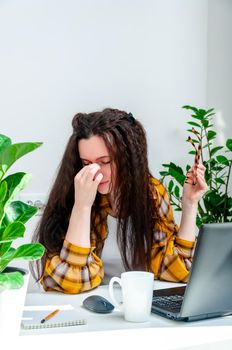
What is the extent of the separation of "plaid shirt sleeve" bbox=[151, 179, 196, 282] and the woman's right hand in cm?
32

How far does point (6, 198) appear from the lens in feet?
3.28

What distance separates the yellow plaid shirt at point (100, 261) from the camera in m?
1.50

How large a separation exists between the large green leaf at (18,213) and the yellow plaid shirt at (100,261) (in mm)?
477

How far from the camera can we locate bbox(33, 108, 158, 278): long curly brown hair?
175cm

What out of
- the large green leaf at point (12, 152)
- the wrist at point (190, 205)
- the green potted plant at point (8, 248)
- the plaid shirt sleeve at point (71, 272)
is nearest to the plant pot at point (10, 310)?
the green potted plant at point (8, 248)

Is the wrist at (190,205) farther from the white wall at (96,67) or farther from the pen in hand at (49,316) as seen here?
the white wall at (96,67)

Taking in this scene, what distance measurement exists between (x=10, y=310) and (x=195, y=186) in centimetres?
95

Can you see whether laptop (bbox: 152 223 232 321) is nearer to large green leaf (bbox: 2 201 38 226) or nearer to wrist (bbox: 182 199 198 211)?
large green leaf (bbox: 2 201 38 226)

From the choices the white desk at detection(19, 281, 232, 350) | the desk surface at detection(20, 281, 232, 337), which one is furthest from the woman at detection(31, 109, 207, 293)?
the white desk at detection(19, 281, 232, 350)

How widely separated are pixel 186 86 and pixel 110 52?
49 cm

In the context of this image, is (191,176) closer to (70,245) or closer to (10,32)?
(70,245)

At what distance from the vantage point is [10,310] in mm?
972

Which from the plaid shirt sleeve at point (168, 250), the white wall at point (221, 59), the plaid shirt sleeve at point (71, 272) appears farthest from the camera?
the white wall at point (221, 59)

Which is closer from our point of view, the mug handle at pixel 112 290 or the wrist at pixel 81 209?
the mug handle at pixel 112 290
